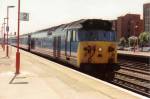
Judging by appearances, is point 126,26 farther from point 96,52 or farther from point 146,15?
point 96,52

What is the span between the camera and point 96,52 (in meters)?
21.3

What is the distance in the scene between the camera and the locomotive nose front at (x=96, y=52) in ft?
69.1

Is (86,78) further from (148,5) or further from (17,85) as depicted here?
(148,5)

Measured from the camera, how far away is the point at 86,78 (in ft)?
58.6

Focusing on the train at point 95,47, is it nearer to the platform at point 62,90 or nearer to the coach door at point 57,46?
the platform at point 62,90

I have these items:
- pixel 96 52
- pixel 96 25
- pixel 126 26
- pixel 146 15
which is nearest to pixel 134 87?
pixel 96 52

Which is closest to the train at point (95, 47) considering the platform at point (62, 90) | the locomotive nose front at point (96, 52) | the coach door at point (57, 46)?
the locomotive nose front at point (96, 52)

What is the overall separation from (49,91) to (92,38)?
8422 mm

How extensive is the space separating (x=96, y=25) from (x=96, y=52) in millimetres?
1696

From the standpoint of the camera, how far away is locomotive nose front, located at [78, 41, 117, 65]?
21047 millimetres

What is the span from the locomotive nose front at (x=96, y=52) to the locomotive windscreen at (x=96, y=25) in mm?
1113

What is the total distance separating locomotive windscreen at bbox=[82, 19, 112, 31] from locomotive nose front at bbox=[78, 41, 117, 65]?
1.11m

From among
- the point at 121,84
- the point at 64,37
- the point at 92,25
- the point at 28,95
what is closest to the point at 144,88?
the point at 121,84

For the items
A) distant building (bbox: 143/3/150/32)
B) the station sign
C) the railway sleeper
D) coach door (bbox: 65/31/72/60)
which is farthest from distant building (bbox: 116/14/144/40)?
the railway sleeper
